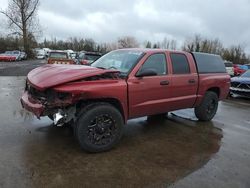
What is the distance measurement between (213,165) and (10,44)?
5396 centimetres

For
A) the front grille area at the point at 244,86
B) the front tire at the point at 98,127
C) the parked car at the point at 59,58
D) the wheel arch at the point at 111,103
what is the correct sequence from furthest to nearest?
the parked car at the point at 59,58, the front grille area at the point at 244,86, the wheel arch at the point at 111,103, the front tire at the point at 98,127

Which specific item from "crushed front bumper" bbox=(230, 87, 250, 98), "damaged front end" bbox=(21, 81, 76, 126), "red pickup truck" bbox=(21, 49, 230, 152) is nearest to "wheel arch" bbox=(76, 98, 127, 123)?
"red pickup truck" bbox=(21, 49, 230, 152)

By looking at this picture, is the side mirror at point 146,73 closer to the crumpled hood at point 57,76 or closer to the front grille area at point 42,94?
the crumpled hood at point 57,76

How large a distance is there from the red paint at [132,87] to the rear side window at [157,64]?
0.09 meters

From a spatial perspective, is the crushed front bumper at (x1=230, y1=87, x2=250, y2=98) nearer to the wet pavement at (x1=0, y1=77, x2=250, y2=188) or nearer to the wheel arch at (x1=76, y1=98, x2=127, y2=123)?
the wet pavement at (x1=0, y1=77, x2=250, y2=188)

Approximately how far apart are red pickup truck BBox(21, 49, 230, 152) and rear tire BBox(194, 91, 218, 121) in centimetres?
35

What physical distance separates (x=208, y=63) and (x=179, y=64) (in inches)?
53.1

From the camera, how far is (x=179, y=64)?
6.23 m

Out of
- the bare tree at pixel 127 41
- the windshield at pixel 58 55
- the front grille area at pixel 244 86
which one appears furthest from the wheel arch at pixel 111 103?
the bare tree at pixel 127 41

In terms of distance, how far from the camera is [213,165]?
445 cm

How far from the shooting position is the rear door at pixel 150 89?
516 cm

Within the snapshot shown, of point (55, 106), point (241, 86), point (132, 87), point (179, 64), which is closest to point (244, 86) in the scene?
point (241, 86)

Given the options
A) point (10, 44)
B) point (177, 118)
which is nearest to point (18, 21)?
point (10, 44)

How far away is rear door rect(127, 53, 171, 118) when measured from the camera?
203 inches
